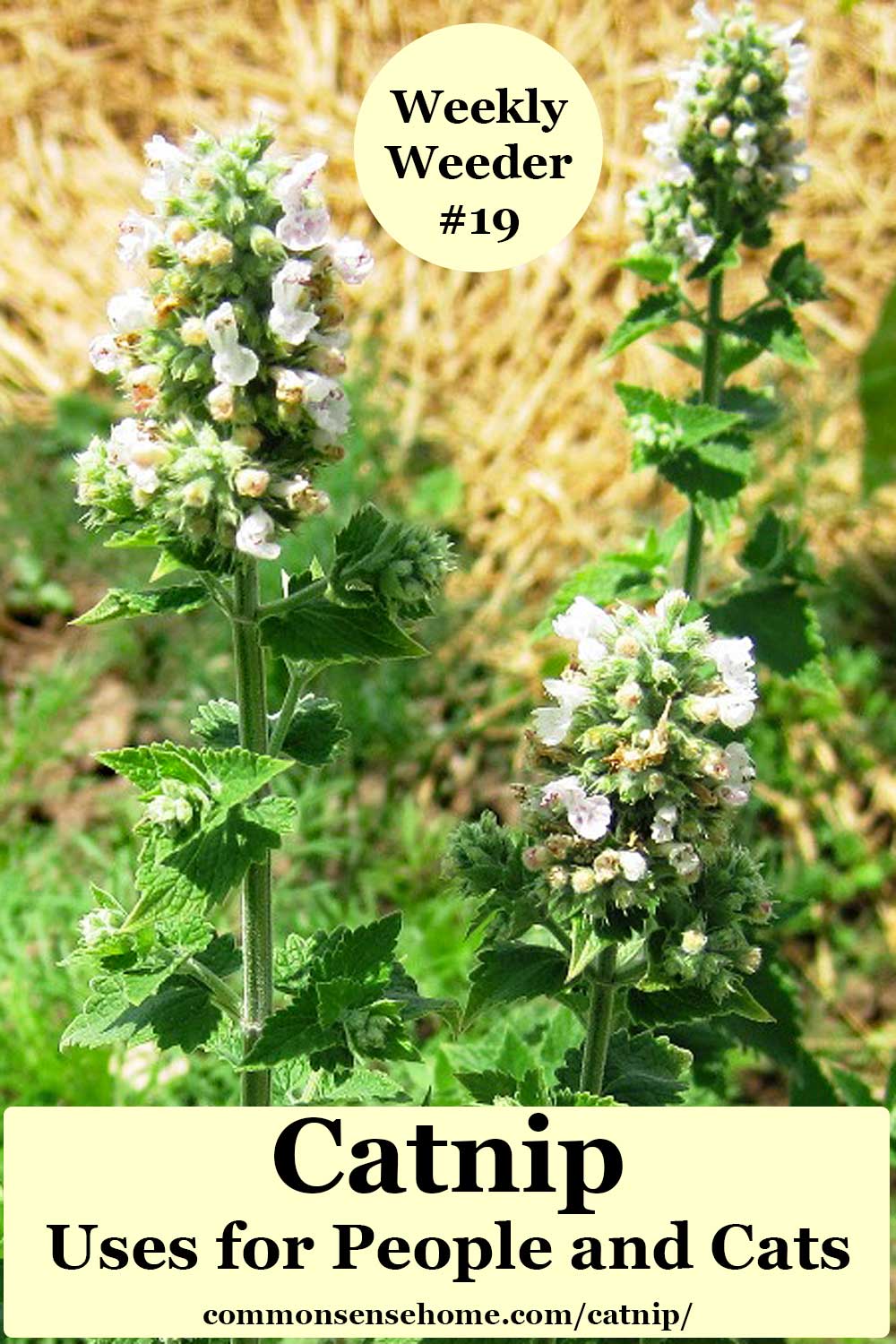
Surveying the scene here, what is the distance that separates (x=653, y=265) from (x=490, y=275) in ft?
8.84

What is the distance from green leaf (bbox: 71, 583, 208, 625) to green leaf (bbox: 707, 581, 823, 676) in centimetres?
116

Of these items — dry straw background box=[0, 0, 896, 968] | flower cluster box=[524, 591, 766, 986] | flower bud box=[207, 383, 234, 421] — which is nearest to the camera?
flower bud box=[207, 383, 234, 421]

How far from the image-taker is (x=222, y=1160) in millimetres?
1961

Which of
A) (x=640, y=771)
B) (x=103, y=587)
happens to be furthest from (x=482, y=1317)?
(x=103, y=587)

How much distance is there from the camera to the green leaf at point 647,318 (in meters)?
2.66

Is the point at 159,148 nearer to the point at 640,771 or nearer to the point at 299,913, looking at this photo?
the point at 640,771

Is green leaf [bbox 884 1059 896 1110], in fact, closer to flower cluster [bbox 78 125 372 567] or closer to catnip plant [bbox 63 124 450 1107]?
catnip plant [bbox 63 124 450 1107]

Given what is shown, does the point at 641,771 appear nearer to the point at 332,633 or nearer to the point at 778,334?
the point at 332,633

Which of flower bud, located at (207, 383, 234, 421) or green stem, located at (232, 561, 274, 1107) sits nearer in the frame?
flower bud, located at (207, 383, 234, 421)

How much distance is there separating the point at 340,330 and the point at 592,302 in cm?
360

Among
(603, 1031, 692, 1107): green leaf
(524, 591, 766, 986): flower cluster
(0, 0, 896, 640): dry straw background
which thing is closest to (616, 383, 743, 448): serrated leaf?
(524, 591, 766, 986): flower cluster

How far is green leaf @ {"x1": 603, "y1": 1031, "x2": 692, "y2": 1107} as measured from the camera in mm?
1993

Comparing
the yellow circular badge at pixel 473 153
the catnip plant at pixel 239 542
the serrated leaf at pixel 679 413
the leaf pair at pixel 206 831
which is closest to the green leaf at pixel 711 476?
the serrated leaf at pixel 679 413

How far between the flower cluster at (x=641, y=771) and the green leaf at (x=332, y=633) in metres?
0.17
